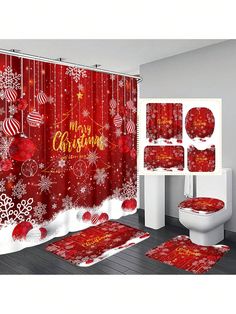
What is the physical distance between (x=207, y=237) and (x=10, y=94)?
2226 mm

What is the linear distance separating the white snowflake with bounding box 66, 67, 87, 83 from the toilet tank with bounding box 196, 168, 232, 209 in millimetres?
1679

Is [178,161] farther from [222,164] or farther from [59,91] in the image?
[59,91]

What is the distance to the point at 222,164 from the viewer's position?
9.82 feet

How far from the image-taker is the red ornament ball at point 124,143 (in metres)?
2.74

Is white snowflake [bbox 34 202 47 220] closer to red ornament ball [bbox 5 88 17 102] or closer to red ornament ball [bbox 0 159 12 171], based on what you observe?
red ornament ball [bbox 0 159 12 171]

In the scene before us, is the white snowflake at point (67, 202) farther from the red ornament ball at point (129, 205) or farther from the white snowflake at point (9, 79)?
the white snowflake at point (9, 79)

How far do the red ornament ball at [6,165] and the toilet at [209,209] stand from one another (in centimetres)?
166

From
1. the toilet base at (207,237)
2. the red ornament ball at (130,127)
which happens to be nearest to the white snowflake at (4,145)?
the red ornament ball at (130,127)

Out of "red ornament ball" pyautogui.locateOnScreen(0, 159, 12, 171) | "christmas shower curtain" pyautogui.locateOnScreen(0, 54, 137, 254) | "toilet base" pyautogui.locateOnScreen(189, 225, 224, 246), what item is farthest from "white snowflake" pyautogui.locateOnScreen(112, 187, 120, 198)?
"red ornament ball" pyautogui.locateOnScreen(0, 159, 12, 171)

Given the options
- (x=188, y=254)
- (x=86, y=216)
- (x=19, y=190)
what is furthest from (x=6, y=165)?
(x=188, y=254)

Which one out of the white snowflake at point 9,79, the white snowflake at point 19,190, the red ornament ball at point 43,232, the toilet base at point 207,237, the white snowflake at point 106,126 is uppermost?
the white snowflake at point 9,79

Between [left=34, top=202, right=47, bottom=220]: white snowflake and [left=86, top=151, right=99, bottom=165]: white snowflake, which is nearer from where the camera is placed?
[left=34, top=202, right=47, bottom=220]: white snowflake

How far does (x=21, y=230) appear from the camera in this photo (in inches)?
82.2

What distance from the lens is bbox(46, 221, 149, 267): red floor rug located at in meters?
2.54
